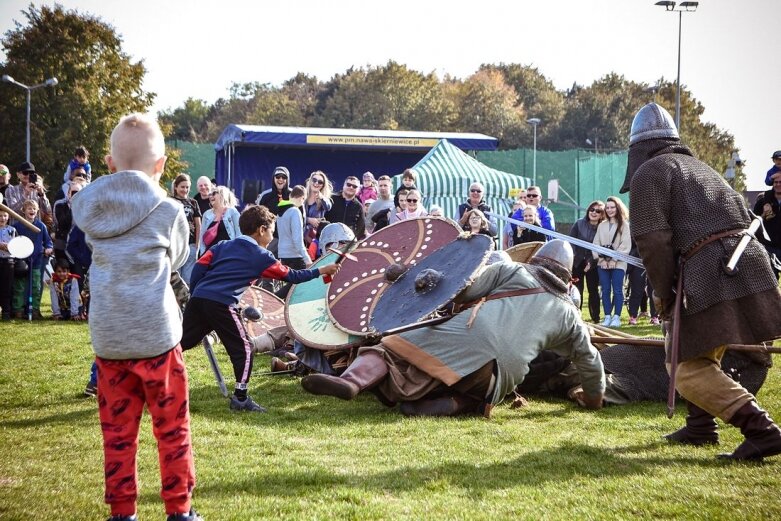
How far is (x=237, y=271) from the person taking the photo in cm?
603

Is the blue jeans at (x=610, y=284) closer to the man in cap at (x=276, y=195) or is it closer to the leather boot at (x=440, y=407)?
the man in cap at (x=276, y=195)

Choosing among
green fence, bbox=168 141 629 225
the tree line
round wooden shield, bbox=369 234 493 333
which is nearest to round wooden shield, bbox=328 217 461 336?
round wooden shield, bbox=369 234 493 333

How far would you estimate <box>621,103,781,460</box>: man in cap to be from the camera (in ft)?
14.7

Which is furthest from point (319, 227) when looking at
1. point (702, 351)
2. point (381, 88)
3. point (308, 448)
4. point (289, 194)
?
point (381, 88)

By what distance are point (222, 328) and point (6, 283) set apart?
294 inches

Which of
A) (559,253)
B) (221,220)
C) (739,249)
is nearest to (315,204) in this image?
(221,220)

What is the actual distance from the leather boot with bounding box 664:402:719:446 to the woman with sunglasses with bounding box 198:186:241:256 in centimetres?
604

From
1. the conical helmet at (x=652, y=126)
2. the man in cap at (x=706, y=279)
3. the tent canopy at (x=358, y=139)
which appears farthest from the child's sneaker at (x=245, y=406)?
the tent canopy at (x=358, y=139)

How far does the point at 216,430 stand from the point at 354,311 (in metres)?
1.99

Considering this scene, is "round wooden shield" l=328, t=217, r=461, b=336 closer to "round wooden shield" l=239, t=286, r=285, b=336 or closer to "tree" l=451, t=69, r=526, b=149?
"round wooden shield" l=239, t=286, r=285, b=336

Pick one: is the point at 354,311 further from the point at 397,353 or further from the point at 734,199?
the point at 734,199

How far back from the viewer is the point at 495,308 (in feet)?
19.1

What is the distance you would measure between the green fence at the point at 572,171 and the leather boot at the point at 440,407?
70.6 feet

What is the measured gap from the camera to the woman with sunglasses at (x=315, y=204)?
11.4 m
